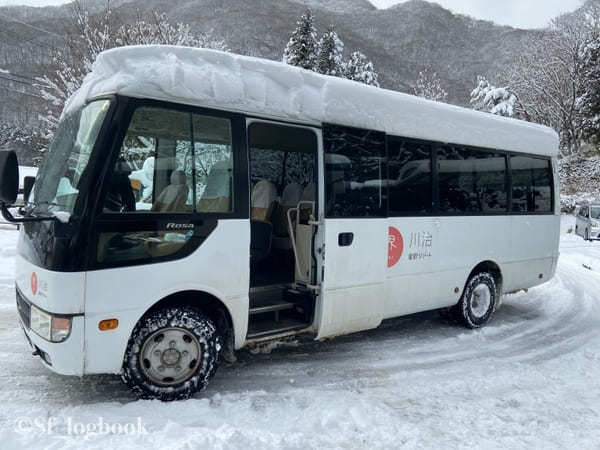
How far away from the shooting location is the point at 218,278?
436cm

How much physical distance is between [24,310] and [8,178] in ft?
4.23

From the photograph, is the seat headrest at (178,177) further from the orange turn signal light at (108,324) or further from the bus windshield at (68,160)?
the orange turn signal light at (108,324)

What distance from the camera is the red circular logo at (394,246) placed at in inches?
227

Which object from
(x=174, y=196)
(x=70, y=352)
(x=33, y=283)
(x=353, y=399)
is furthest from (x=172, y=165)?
(x=353, y=399)

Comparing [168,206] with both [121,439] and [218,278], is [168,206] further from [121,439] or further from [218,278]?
[121,439]

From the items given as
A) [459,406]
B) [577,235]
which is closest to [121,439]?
[459,406]

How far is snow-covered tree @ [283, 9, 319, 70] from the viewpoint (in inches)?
1283

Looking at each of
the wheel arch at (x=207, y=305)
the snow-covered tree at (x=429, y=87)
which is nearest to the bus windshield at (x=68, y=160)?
the wheel arch at (x=207, y=305)

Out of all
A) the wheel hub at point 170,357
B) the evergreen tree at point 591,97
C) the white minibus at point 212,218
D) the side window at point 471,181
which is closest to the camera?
the white minibus at point 212,218

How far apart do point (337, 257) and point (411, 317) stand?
3093 millimetres

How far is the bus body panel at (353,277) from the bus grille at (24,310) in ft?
8.80

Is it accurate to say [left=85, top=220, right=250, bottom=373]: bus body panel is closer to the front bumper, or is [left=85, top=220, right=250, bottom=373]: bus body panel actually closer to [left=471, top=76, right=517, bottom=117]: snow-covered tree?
the front bumper

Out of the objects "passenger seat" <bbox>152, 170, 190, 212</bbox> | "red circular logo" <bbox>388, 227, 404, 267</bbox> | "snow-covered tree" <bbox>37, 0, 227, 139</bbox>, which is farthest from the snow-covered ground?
"snow-covered tree" <bbox>37, 0, 227, 139</bbox>

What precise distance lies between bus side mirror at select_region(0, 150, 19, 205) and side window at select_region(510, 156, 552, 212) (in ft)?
21.4
